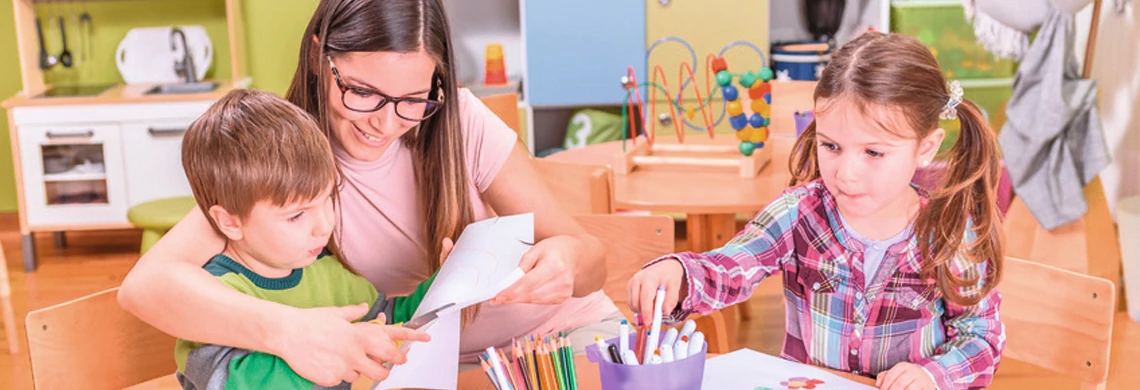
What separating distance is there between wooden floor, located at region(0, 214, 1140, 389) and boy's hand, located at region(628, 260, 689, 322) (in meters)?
1.67

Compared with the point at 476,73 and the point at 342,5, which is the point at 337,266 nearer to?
the point at 342,5

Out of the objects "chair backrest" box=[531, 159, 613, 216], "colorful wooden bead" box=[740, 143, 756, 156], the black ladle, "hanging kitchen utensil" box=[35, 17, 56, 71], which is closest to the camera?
"chair backrest" box=[531, 159, 613, 216]

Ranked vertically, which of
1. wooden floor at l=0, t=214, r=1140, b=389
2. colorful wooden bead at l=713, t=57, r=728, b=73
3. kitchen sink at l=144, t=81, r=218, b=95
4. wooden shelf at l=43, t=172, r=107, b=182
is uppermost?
colorful wooden bead at l=713, t=57, r=728, b=73

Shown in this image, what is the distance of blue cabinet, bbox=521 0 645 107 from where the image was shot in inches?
165

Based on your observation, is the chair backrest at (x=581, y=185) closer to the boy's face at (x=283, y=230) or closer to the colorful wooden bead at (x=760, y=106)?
the colorful wooden bead at (x=760, y=106)

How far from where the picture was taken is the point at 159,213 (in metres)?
3.89

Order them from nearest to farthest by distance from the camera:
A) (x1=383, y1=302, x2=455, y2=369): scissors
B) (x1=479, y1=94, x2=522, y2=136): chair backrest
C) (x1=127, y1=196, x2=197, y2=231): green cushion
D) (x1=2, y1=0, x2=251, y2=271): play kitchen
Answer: (x1=383, y1=302, x2=455, y2=369): scissors
(x1=479, y1=94, x2=522, y2=136): chair backrest
(x1=127, y1=196, x2=197, y2=231): green cushion
(x1=2, y1=0, x2=251, y2=271): play kitchen

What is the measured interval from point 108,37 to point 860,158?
396 cm

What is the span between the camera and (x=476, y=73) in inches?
183

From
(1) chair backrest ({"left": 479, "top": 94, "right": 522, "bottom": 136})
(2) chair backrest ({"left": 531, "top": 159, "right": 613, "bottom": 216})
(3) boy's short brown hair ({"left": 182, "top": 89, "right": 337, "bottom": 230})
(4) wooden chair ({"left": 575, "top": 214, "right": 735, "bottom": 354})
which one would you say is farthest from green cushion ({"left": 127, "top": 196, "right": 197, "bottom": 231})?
(3) boy's short brown hair ({"left": 182, "top": 89, "right": 337, "bottom": 230})

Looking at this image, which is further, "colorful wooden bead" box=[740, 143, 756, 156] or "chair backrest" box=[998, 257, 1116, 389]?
"colorful wooden bead" box=[740, 143, 756, 156]

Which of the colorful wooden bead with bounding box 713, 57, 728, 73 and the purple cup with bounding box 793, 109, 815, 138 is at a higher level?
the colorful wooden bead with bounding box 713, 57, 728, 73

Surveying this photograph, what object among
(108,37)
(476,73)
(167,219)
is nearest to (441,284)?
(167,219)

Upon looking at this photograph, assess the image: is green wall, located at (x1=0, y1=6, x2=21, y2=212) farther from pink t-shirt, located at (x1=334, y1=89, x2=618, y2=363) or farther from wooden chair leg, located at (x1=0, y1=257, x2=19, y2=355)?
pink t-shirt, located at (x1=334, y1=89, x2=618, y2=363)
